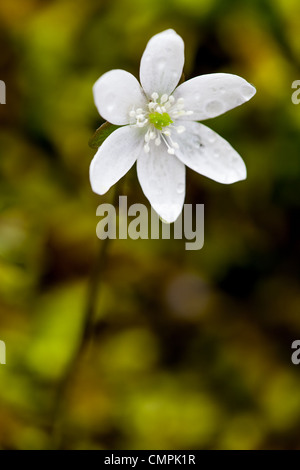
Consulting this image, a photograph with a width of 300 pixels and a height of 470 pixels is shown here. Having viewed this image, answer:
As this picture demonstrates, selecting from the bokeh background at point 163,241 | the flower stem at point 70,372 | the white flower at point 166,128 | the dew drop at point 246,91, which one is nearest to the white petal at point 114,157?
the white flower at point 166,128

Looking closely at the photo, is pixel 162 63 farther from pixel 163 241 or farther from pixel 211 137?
pixel 163 241

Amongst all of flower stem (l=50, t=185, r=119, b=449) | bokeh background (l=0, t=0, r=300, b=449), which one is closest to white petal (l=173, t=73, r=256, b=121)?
flower stem (l=50, t=185, r=119, b=449)

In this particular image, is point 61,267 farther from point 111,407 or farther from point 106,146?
point 106,146

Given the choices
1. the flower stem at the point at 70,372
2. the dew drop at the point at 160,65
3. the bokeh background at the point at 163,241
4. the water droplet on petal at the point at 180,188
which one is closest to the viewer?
the dew drop at the point at 160,65

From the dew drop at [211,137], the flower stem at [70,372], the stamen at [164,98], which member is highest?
the stamen at [164,98]

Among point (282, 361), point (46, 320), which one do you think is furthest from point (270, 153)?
point (46, 320)

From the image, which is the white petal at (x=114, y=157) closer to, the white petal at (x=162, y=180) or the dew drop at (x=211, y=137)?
the white petal at (x=162, y=180)
